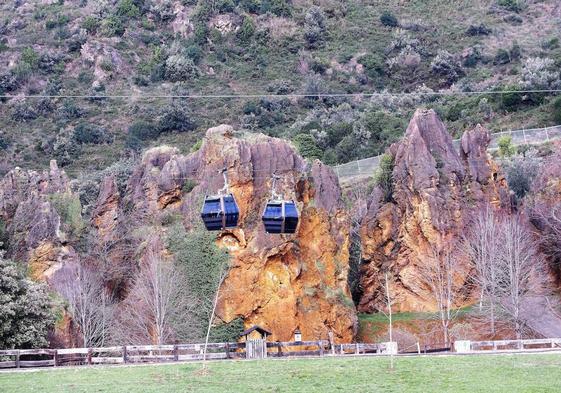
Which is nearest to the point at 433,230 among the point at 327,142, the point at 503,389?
the point at 503,389

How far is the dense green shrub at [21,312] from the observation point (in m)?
47.8

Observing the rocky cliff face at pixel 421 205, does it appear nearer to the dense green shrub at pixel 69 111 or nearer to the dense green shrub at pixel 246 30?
Answer: the dense green shrub at pixel 69 111

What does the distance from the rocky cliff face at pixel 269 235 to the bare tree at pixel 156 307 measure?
2328 mm

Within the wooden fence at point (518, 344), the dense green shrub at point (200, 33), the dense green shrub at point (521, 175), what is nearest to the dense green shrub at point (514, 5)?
the dense green shrub at point (200, 33)

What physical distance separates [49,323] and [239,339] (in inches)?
419

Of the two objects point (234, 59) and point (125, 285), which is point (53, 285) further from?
point (234, 59)

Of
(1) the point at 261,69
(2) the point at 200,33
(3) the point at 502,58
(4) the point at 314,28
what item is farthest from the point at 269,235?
(4) the point at 314,28

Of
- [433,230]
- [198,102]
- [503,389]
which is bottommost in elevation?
[503,389]

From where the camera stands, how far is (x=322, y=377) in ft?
118

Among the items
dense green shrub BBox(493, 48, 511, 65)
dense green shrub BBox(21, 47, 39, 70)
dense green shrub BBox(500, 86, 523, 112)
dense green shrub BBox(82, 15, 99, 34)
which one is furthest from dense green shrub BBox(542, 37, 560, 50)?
dense green shrub BBox(21, 47, 39, 70)

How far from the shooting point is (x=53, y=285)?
56969 millimetres

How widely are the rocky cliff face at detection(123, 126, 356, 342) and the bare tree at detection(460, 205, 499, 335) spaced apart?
25.7 feet

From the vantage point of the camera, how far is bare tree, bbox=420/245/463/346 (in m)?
61.2

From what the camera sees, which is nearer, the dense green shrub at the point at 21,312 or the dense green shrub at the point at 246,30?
the dense green shrub at the point at 21,312
